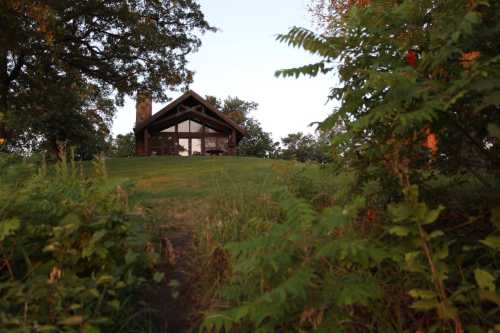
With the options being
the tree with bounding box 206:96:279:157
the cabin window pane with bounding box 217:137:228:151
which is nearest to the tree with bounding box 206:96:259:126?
the tree with bounding box 206:96:279:157

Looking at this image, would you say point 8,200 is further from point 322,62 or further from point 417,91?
point 417,91

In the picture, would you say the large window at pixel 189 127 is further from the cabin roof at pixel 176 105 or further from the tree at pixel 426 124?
the tree at pixel 426 124

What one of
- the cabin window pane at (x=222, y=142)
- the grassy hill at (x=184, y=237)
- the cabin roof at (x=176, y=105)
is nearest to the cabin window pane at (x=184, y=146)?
the cabin window pane at (x=222, y=142)

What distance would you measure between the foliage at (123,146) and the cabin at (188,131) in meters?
24.7

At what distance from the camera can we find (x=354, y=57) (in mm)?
2488

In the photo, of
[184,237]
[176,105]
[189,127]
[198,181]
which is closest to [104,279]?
[184,237]

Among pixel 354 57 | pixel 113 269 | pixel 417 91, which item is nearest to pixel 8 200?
pixel 113 269

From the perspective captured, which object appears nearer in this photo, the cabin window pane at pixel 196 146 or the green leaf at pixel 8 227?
the green leaf at pixel 8 227

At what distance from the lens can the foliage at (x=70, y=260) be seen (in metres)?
2.21

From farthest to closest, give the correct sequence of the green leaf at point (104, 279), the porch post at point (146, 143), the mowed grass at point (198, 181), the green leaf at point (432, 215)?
the porch post at point (146, 143), the mowed grass at point (198, 181), the green leaf at point (104, 279), the green leaf at point (432, 215)

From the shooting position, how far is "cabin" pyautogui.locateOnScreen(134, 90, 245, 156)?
3073 centimetres

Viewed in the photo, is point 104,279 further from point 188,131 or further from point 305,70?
point 188,131

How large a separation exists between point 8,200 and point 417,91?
7.98 ft

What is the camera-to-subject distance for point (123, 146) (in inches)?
2379
